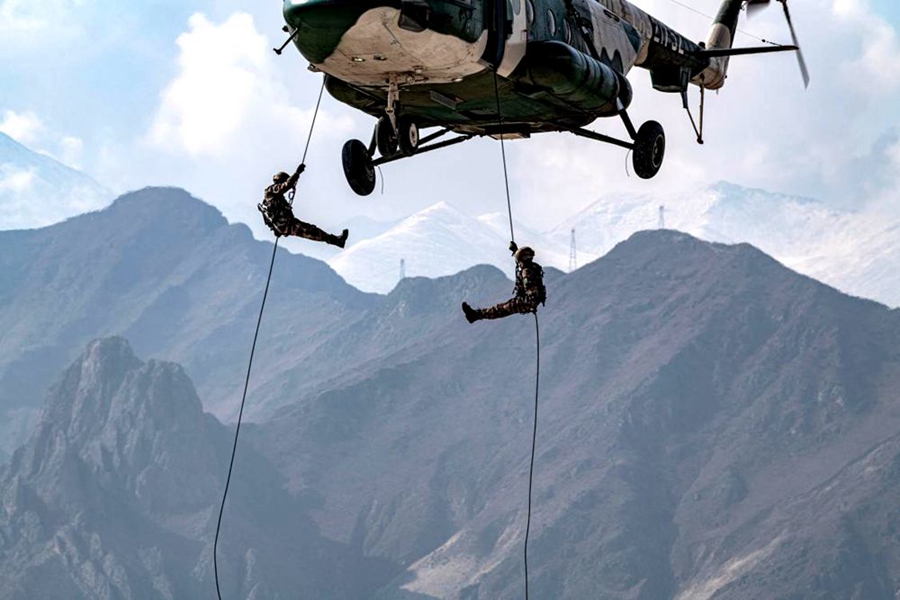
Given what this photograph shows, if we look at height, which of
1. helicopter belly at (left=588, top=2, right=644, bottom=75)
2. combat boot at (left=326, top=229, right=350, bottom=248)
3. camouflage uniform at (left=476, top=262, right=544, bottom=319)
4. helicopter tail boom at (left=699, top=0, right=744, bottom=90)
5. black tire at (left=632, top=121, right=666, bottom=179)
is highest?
helicopter tail boom at (left=699, top=0, right=744, bottom=90)

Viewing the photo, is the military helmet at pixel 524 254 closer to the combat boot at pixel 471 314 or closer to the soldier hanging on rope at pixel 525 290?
the soldier hanging on rope at pixel 525 290

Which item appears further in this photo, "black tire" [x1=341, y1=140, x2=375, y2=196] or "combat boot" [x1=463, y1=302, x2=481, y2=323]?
"black tire" [x1=341, y1=140, x2=375, y2=196]

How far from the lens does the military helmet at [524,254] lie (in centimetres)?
3127

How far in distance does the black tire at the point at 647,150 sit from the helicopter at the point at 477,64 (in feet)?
0.08

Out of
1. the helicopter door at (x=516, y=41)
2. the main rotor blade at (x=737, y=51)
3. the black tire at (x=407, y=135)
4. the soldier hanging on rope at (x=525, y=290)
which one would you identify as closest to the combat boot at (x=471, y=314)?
the soldier hanging on rope at (x=525, y=290)

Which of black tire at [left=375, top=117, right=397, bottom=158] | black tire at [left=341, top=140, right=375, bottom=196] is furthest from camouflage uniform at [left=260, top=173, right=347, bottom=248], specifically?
black tire at [left=375, top=117, right=397, bottom=158]

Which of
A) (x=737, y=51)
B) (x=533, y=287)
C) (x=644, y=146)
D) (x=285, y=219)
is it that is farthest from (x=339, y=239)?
(x=737, y=51)

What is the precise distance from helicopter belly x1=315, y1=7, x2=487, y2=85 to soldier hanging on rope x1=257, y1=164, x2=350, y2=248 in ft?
9.69

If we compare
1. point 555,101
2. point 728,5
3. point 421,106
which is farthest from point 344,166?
point 728,5

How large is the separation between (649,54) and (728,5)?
5.90 m

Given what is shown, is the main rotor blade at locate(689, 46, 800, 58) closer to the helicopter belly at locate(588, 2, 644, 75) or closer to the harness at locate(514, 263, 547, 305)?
the helicopter belly at locate(588, 2, 644, 75)

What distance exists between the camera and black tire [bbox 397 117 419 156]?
39.0 metres

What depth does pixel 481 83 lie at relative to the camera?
36500mm

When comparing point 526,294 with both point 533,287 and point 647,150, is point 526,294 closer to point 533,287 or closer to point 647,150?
point 533,287
